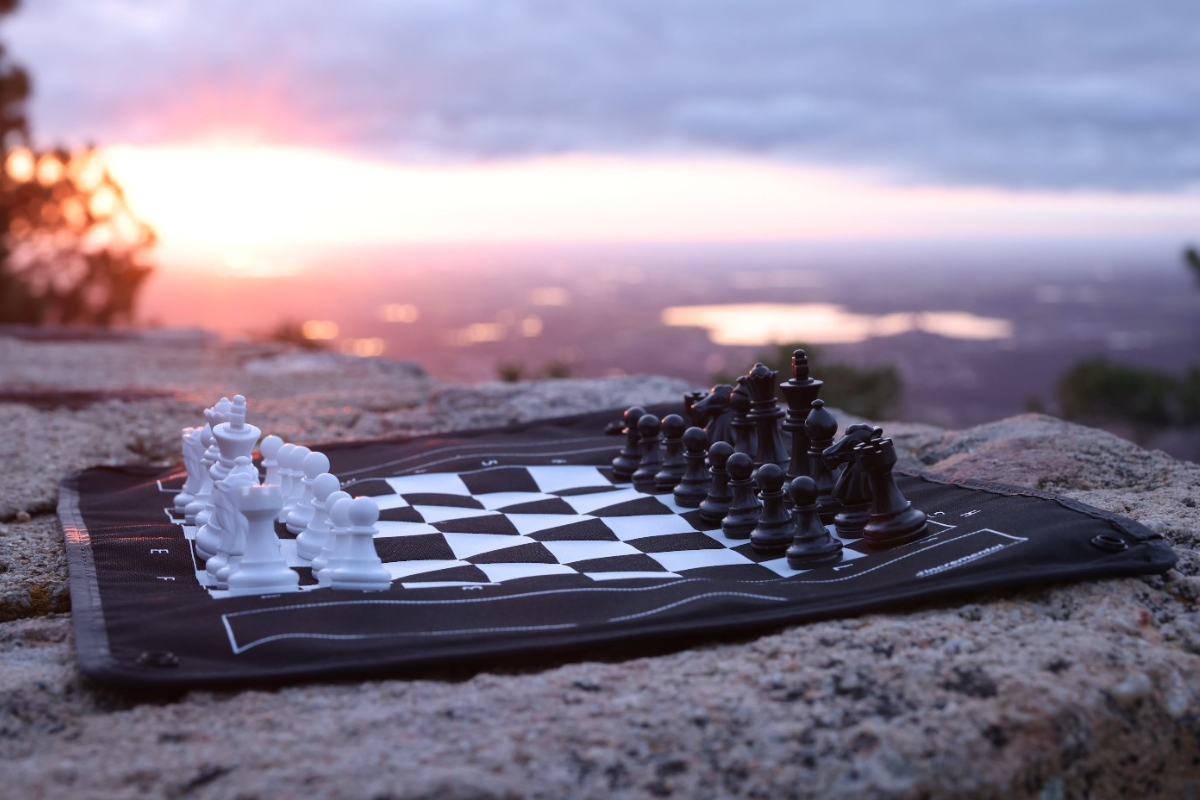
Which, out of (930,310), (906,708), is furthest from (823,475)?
(930,310)

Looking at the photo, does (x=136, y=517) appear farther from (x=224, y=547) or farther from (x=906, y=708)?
(x=906, y=708)

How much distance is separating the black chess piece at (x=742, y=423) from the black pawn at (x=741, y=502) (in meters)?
0.33

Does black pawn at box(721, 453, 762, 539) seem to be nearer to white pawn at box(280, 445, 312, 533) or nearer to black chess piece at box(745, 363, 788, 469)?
black chess piece at box(745, 363, 788, 469)

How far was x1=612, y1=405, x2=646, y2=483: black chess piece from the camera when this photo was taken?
9.35ft

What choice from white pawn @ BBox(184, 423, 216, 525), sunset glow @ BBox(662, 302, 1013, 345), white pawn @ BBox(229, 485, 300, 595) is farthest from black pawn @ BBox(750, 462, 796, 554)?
sunset glow @ BBox(662, 302, 1013, 345)

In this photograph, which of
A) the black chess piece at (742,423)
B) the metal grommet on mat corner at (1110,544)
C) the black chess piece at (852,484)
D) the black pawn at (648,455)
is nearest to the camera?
the metal grommet on mat corner at (1110,544)

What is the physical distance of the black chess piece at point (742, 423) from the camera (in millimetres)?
2627

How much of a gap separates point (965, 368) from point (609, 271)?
28962 millimetres

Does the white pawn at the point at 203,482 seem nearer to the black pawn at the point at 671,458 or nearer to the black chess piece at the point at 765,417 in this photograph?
the black pawn at the point at 671,458

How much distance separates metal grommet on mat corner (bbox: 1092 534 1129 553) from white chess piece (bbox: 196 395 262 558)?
166cm

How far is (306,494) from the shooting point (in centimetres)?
239

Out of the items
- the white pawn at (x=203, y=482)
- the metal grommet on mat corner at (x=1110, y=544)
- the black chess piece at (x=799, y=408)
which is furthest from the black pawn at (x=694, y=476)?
the white pawn at (x=203, y=482)

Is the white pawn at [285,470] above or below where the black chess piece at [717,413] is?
below

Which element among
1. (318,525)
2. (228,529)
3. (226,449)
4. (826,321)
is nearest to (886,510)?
(318,525)
